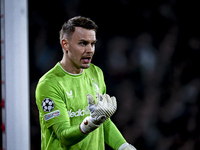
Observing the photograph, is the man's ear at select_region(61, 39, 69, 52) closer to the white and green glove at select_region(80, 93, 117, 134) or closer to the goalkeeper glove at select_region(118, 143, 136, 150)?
the white and green glove at select_region(80, 93, 117, 134)

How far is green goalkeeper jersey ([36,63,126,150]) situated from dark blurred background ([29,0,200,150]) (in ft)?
1.34

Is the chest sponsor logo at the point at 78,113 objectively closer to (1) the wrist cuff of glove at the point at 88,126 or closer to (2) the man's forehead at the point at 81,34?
(1) the wrist cuff of glove at the point at 88,126

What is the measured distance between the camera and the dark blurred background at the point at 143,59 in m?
1.48

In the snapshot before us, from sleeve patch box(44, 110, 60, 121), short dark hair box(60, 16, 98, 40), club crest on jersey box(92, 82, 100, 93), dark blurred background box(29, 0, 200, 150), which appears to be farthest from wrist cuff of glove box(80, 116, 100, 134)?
dark blurred background box(29, 0, 200, 150)

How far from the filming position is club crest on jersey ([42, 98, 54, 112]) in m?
1.03

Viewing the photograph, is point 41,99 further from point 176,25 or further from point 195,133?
point 195,133

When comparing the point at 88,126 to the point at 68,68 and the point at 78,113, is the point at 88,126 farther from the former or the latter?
the point at 68,68

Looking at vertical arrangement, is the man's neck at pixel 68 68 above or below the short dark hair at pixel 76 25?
below

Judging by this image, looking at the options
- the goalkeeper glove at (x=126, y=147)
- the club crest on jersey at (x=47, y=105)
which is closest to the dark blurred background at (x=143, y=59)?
the club crest on jersey at (x=47, y=105)

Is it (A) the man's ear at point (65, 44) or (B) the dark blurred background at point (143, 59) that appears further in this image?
(B) the dark blurred background at point (143, 59)

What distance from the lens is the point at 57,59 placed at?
59.5 inches

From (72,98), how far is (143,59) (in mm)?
890

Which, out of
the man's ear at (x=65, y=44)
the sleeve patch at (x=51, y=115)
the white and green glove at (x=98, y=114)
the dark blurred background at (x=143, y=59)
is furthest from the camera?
the dark blurred background at (x=143, y=59)

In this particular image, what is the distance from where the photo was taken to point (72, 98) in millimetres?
1086
